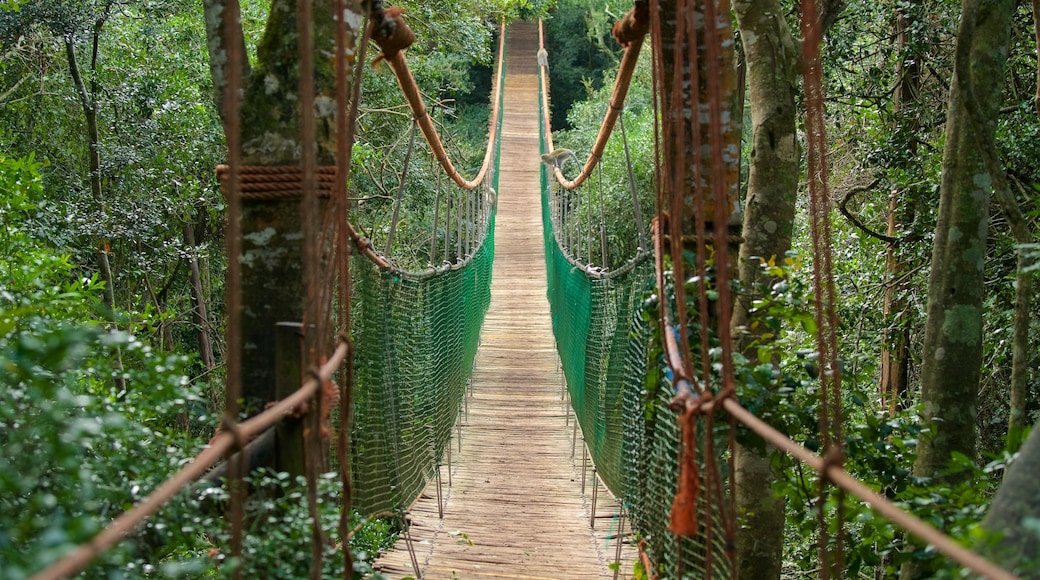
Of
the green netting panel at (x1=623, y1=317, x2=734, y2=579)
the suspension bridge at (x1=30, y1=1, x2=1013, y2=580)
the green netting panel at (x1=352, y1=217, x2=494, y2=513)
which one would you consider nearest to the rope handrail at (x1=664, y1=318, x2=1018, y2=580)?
the suspension bridge at (x1=30, y1=1, x2=1013, y2=580)

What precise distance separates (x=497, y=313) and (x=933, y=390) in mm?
4193

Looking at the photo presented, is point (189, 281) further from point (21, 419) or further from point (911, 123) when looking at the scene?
point (21, 419)

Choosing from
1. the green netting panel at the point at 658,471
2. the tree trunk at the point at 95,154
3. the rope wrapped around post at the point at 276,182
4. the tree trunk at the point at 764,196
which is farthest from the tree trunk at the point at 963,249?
the tree trunk at the point at 95,154

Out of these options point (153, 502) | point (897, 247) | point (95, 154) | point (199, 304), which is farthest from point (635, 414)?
point (199, 304)

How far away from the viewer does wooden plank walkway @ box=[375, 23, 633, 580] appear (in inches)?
100

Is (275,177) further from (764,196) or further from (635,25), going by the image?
(764,196)

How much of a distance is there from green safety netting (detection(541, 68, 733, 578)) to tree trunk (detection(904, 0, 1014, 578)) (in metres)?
0.58

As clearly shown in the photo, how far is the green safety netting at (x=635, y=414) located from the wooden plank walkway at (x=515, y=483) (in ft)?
0.61

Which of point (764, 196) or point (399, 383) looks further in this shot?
point (399, 383)

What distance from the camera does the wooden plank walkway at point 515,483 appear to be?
2.55 m

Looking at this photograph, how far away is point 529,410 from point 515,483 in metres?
0.98

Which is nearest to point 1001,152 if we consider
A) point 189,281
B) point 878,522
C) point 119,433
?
point 878,522

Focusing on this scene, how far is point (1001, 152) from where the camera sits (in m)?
2.79

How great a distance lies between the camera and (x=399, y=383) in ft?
8.59
